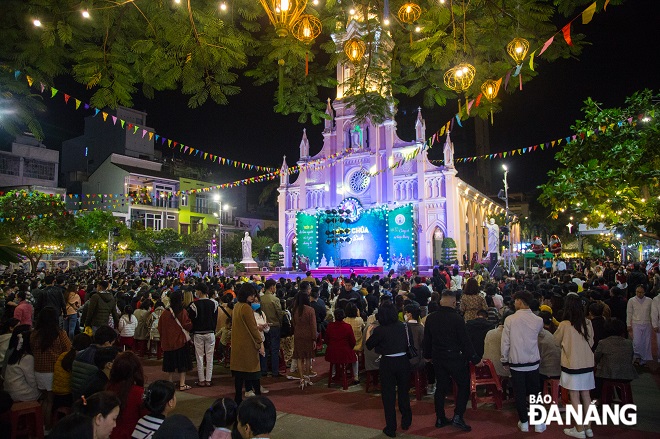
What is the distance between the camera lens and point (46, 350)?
520cm

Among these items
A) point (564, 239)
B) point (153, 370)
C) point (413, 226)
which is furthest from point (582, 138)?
point (564, 239)

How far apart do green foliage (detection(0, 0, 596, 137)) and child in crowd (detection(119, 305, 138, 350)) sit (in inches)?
207

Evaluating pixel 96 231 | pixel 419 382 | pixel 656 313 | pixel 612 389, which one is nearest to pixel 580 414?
pixel 612 389

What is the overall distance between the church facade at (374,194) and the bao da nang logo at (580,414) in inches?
1097

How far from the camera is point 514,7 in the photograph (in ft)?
15.9

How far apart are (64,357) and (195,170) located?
46.4m

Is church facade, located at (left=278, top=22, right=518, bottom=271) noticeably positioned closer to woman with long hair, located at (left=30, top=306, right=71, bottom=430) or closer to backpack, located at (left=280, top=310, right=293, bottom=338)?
backpack, located at (left=280, top=310, right=293, bottom=338)

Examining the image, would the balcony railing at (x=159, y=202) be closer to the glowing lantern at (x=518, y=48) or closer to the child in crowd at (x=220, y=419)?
the glowing lantern at (x=518, y=48)

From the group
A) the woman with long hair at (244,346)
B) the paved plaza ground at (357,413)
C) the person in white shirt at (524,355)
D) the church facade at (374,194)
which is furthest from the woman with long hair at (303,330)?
the church facade at (374,194)

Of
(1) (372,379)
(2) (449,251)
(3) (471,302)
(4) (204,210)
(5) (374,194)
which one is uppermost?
(5) (374,194)

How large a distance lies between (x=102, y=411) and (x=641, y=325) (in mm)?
9827

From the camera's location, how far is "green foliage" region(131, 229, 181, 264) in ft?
118

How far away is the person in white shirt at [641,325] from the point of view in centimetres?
884

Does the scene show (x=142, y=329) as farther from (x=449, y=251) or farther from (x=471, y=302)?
(x=449, y=251)
